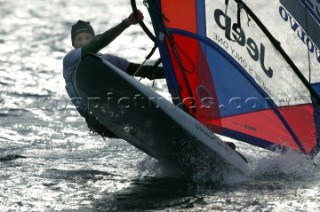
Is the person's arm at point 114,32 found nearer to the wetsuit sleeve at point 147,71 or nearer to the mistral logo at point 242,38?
the mistral logo at point 242,38

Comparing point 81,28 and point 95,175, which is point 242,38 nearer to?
point 81,28

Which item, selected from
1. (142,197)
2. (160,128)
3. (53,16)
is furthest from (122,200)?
(53,16)

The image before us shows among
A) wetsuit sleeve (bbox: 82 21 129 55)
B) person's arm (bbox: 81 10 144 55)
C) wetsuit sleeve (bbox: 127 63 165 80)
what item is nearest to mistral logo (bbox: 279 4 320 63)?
wetsuit sleeve (bbox: 127 63 165 80)

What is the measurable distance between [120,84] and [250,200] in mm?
1450

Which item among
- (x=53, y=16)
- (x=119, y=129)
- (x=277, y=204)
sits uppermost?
(x=53, y=16)

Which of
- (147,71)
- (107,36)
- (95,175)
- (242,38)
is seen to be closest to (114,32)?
(107,36)

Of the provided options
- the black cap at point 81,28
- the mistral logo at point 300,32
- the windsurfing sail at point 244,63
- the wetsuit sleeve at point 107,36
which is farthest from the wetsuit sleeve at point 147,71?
the mistral logo at point 300,32

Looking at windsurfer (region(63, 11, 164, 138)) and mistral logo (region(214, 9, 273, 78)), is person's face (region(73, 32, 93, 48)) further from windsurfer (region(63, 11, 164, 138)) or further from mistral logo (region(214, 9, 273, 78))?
mistral logo (region(214, 9, 273, 78))

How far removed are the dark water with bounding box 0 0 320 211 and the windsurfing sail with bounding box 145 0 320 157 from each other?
1.40ft

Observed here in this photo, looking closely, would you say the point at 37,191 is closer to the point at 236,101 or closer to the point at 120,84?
the point at 120,84

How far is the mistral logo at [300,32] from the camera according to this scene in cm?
776

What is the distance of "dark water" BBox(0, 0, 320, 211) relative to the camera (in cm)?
683

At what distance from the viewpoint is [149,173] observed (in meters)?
Answer: 7.94

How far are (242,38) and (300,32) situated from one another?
0.66 meters
